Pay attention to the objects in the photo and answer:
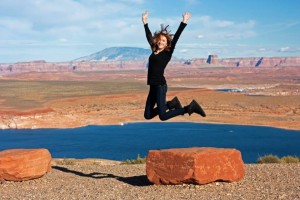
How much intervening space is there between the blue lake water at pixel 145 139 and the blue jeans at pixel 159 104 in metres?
25.6

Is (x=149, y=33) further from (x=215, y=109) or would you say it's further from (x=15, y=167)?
(x=215, y=109)

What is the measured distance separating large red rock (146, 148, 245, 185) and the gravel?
14 centimetres

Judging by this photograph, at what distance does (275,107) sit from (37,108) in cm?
3546

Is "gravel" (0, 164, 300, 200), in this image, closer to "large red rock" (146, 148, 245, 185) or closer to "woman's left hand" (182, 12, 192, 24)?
"large red rock" (146, 148, 245, 185)

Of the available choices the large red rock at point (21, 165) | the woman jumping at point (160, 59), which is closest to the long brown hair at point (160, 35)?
the woman jumping at point (160, 59)

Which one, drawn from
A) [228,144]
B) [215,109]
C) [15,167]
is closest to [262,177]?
[15,167]

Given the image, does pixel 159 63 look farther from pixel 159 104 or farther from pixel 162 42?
pixel 159 104

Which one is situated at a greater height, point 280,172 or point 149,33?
point 149,33

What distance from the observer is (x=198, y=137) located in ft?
156

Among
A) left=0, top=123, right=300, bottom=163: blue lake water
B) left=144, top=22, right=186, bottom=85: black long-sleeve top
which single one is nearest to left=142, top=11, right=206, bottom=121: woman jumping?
left=144, top=22, right=186, bottom=85: black long-sleeve top

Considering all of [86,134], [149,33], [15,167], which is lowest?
[86,134]

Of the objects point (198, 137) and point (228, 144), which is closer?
point (228, 144)

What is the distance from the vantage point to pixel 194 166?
345 inches

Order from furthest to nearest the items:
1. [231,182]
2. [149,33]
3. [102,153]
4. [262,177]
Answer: [102,153], [262,177], [231,182], [149,33]
